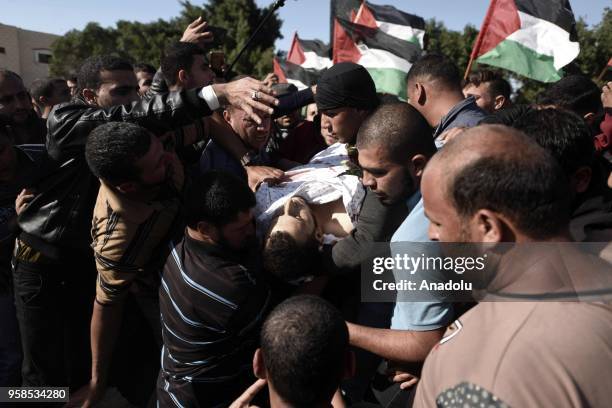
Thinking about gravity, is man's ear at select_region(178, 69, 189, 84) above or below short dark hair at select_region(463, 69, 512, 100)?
below

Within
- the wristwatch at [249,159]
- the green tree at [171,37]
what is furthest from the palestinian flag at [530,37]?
the green tree at [171,37]

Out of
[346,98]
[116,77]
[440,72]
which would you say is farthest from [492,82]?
[116,77]

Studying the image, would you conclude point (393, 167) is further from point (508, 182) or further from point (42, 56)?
point (42, 56)

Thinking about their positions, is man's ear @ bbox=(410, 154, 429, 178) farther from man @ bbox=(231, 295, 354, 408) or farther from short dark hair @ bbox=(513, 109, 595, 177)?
man @ bbox=(231, 295, 354, 408)

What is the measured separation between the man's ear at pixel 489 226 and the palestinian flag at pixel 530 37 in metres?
5.61

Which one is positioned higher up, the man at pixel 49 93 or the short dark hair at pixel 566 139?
the short dark hair at pixel 566 139

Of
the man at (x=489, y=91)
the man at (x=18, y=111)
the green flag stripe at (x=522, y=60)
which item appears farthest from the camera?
the green flag stripe at (x=522, y=60)

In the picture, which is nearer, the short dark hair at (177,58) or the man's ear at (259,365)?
the man's ear at (259,365)

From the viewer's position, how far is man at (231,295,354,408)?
→ 1.50 m

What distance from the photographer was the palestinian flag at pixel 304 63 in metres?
9.52

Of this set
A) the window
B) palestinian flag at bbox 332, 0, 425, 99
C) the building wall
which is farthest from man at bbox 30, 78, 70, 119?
the window

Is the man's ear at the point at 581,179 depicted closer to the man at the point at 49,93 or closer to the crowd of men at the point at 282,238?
the crowd of men at the point at 282,238

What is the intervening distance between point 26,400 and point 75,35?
35.1m

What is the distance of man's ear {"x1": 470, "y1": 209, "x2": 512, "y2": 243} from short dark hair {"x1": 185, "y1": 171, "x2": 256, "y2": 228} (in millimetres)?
1079
